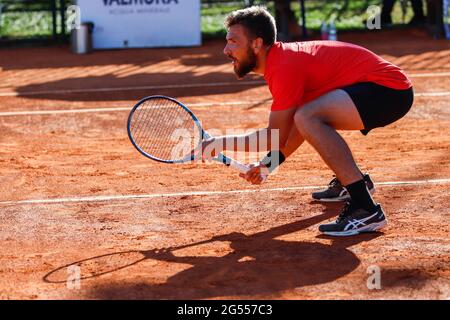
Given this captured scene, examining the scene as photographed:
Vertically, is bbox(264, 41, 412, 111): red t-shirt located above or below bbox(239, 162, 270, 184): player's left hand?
above

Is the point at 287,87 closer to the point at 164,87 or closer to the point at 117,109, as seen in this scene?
the point at 117,109

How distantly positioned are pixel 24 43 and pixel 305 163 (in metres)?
9.32

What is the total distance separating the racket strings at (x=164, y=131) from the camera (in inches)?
350

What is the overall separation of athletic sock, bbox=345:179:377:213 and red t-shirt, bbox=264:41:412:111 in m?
0.63

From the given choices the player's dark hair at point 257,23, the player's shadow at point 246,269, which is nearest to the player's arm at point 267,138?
the player's dark hair at point 257,23

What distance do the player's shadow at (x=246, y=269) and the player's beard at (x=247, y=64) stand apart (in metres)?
1.07

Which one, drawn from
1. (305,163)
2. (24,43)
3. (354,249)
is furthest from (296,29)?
(354,249)

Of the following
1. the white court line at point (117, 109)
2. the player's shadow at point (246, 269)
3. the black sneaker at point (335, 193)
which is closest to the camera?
the player's shadow at point (246, 269)

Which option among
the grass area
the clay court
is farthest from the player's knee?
the grass area

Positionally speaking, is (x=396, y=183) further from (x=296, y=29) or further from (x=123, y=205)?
(x=296, y=29)

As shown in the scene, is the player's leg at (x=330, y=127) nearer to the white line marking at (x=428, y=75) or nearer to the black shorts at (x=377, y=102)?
the black shorts at (x=377, y=102)

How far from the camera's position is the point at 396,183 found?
764 centimetres

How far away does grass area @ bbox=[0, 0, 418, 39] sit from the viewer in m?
17.1

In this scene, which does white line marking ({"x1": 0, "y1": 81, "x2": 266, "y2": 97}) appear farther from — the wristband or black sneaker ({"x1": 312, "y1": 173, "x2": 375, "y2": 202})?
the wristband
